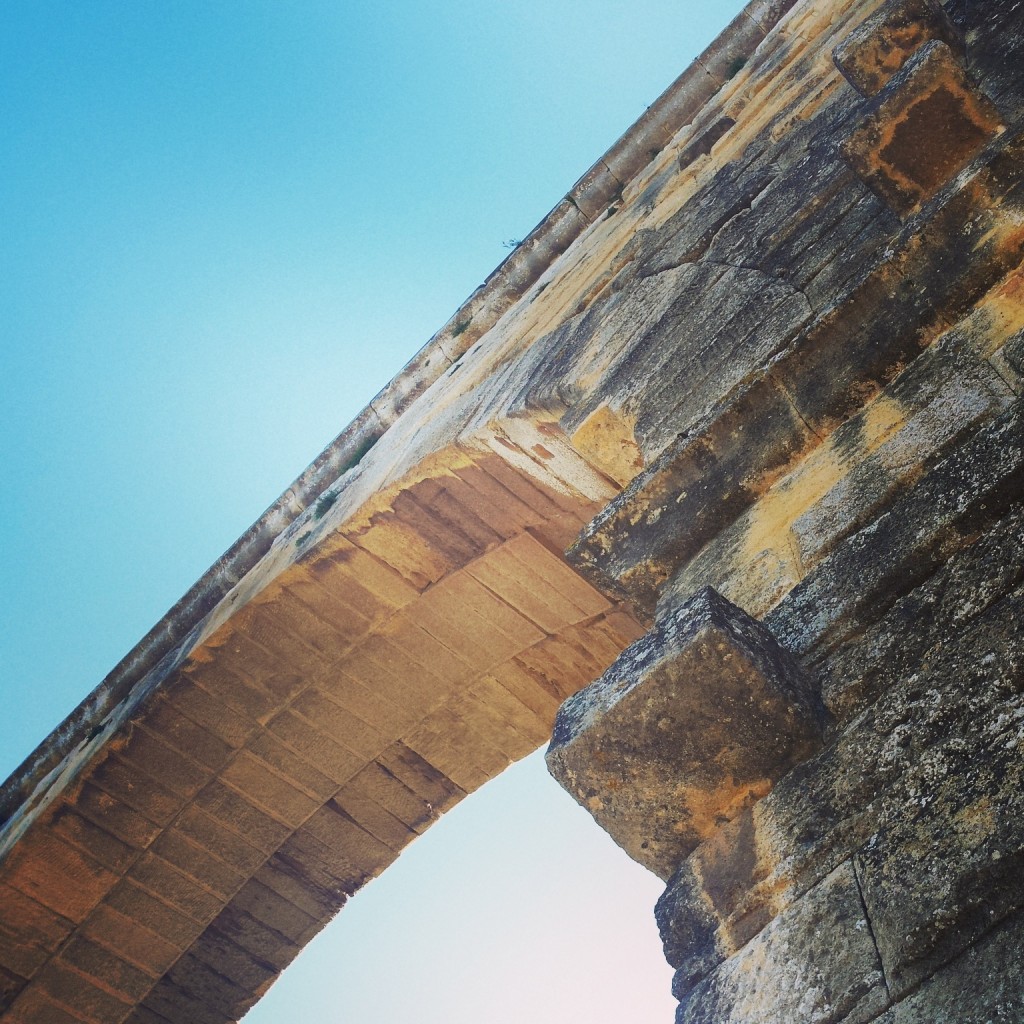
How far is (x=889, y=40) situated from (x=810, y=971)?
8.68 ft

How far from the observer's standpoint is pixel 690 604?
1.89 m

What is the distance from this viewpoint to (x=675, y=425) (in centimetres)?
282

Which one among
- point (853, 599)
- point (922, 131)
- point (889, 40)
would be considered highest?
point (889, 40)

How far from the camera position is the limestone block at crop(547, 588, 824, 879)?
171cm

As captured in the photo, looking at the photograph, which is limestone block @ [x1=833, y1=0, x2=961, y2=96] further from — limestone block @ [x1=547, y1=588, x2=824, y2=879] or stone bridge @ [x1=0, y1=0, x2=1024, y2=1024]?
limestone block @ [x1=547, y1=588, x2=824, y2=879]

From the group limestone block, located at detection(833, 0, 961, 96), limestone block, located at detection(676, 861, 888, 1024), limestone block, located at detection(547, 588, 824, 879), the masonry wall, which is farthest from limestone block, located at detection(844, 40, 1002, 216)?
limestone block, located at detection(676, 861, 888, 1024)

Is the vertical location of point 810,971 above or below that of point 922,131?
below

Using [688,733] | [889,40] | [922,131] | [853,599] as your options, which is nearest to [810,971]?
[688,733]

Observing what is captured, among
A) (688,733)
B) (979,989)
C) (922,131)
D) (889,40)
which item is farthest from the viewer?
(889,40)

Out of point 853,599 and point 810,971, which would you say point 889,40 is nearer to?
point 853,599

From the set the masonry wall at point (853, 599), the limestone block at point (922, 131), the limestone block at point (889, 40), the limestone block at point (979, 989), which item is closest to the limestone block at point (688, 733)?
the masonry wall at point (853, 599)

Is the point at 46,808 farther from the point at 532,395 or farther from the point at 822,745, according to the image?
the point at 822,745

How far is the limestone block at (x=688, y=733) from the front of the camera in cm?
171

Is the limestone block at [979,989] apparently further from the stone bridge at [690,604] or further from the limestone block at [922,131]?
the limestone block at [922,131]
